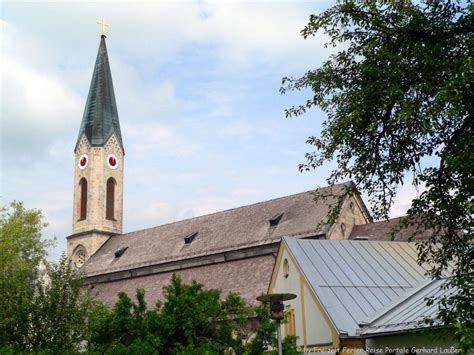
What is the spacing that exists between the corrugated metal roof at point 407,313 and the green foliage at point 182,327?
7.89 feet

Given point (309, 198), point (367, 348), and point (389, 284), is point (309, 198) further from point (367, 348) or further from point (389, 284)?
point (367, 348)

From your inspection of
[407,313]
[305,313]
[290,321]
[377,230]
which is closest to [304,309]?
[305,313]

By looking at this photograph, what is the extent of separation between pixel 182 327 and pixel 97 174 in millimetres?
41927

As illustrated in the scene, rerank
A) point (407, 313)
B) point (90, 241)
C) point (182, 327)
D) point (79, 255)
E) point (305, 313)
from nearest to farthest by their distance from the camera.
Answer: point (182, 327) < point (407, 313) < point (305, 313) < point (90, 241) < point (79, 255)

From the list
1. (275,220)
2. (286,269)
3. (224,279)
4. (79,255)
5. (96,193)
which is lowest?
(286,269)

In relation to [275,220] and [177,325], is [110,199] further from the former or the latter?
[177,325]

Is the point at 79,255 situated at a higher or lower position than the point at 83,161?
lower

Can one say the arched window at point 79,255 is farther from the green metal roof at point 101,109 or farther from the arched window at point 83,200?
the green metal roof at point 101,109

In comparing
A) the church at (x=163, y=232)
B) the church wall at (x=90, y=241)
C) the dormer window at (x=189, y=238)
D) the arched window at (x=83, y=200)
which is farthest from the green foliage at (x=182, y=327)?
the arched window at (x=83, y=200)

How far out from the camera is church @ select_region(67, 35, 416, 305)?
37438 mm

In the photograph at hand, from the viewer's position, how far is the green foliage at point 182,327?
551 inches

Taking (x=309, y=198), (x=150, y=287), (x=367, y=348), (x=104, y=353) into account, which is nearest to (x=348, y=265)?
(x=367, y=348)

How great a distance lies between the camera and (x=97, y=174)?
55219 millimetres

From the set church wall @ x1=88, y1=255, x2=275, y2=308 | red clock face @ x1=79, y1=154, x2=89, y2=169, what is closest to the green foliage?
church wall @ x1=88, y1=255, x2=275, y2=308
